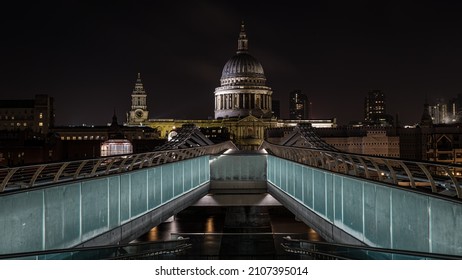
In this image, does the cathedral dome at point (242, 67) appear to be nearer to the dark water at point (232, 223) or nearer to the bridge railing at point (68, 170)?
the dark water at point (232, 223)

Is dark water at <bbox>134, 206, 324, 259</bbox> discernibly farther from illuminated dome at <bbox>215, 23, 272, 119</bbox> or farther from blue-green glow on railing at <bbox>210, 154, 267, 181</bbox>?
illuminated dome at <bbox>215, 23, 272, 119</bbox>

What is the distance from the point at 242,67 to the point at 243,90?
7.11 meters

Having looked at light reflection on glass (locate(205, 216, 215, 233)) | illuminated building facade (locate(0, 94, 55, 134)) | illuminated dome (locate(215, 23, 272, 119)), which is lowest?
light reflection on glass (locate(205, 216, 215, 233))

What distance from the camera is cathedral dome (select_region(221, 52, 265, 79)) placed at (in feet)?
535

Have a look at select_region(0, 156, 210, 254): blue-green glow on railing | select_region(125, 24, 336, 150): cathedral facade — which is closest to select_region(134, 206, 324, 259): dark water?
select_region(0, 156, 210, 254): blue-green glow on railing

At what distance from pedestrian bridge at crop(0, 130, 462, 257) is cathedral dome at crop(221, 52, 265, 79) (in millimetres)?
141446

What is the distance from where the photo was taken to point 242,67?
164 meters

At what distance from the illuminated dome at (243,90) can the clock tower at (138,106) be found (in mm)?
21171

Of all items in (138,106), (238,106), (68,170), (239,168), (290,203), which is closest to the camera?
(68,170)

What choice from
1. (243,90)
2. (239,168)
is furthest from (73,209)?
(243,90)

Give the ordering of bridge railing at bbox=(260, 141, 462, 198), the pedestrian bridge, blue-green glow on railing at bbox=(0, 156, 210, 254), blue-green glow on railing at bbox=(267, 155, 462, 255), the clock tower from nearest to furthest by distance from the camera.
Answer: bridge railing at bbox=(260, 141, 462, 198) < blue-green glow on railing at bbox=(267, 155, 462, 255) < the pedestrian bridge < blue-green glow on railing at bbox=(0, 156, 210, 254) < the clock tower

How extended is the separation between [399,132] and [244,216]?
119305 mm

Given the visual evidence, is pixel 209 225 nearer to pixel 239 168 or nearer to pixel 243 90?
pixel 239 168
